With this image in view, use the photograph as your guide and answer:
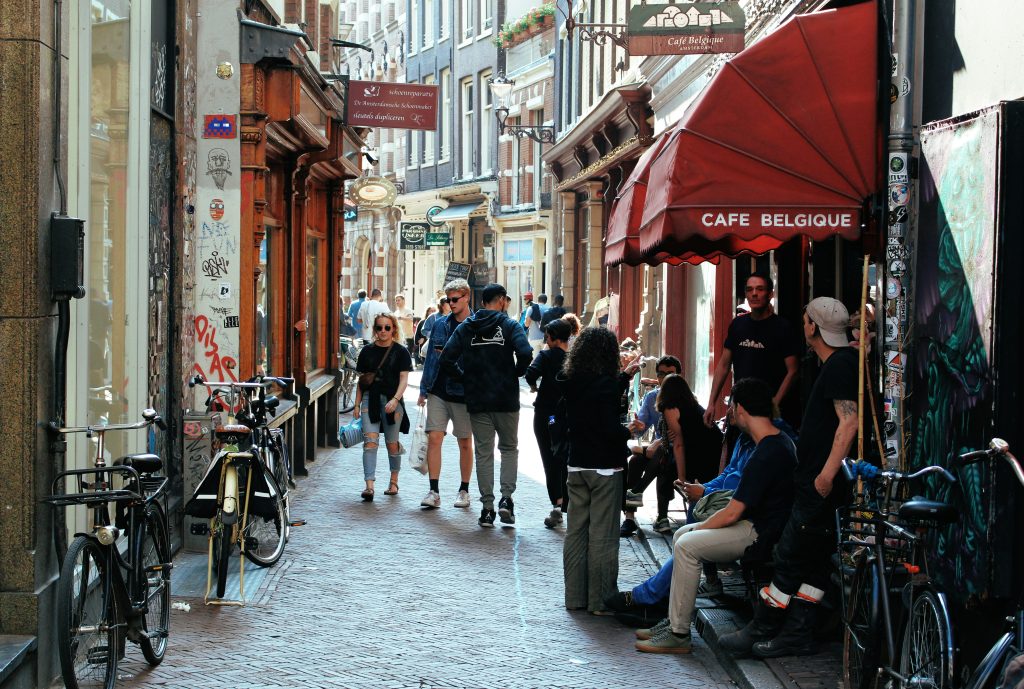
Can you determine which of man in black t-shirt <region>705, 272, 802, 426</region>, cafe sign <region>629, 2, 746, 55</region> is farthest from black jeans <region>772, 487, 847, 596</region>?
cafe sign <region>629, 2, 746, 55</region>

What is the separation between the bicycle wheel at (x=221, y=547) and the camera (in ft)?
27.5

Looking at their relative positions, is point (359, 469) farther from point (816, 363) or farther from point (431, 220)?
point (431, 220)

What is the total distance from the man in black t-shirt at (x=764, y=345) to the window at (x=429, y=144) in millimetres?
34576

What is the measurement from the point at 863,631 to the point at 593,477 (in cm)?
251

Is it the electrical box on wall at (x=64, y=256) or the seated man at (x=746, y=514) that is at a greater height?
the electrical box on wall at (x=64, y=256)

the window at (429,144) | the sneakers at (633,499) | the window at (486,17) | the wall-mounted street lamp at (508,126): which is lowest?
the sneakers at (633,499)

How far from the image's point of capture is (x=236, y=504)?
848 centimetres

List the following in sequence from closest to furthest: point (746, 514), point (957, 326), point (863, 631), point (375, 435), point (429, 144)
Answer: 1. point (863, 631)
2. point (957, 326)
3. point (746, 514)
4. point (375, 435)
5. point (429, 144)

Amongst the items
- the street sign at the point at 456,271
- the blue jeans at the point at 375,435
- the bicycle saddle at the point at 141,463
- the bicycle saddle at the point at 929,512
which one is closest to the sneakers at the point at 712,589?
the bicycle saddle at the point at 929,512

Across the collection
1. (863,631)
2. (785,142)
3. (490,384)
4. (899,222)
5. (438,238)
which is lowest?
(863,631)

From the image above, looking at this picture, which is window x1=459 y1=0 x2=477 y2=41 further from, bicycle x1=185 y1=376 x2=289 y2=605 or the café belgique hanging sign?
bicycle x1=185 y1=376 x2=289 y2=605

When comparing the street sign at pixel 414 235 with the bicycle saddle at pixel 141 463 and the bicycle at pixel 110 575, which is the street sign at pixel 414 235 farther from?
the bicycle saddle at pixel 141 463

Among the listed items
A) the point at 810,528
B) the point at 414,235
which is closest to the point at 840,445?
the point at 810,528

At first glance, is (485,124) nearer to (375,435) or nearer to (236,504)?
(375,435)
